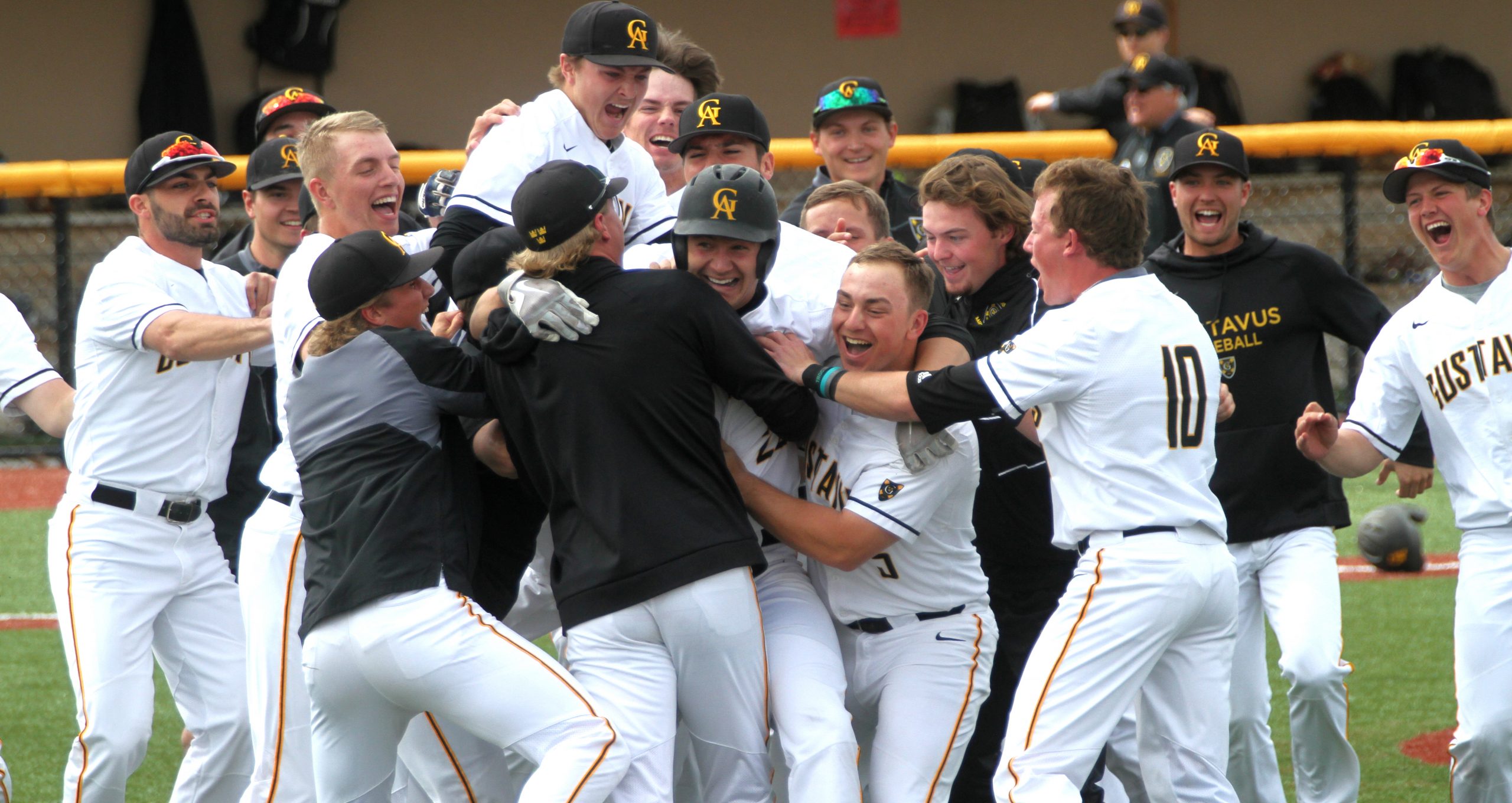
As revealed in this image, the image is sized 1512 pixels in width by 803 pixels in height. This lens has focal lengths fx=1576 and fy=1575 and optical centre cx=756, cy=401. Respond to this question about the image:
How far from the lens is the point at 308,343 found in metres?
3.66

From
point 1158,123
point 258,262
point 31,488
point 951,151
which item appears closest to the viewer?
point 258,262

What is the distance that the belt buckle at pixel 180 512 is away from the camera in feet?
14.7

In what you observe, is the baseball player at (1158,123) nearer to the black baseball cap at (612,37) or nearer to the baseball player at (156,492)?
the black baseball cap at (612,37)

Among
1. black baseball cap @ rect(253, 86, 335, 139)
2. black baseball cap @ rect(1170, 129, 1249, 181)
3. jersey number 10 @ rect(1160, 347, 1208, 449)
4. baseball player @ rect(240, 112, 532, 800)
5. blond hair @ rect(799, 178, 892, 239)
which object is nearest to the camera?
jersey number 10 @ rect(1160, 347, 1208, 449)

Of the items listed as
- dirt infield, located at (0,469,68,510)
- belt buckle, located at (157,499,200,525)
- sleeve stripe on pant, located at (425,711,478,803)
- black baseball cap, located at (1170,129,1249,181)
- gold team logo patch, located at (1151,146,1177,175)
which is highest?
black baseball cap, located at (1170,129,1249,181)

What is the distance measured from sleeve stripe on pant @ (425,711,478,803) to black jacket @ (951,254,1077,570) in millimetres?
1594

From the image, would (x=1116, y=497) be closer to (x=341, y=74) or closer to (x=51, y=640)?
(x=51, y=640)

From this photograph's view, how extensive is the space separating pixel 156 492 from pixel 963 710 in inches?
93.1

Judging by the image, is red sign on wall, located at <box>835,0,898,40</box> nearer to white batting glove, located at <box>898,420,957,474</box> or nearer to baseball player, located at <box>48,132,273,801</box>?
baseball player, located at <box>48,132,273,801</box>

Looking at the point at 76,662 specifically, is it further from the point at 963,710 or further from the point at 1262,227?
the point at 1262,227

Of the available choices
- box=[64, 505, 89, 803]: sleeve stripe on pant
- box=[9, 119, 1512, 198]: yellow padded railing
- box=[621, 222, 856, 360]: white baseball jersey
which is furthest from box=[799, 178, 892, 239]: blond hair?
box=[9, 119, 1512, 198]: yellow padded railing

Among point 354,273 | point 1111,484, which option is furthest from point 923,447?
point 354,273

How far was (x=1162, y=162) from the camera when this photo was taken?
6586 mm

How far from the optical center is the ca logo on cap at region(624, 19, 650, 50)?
4273mm
